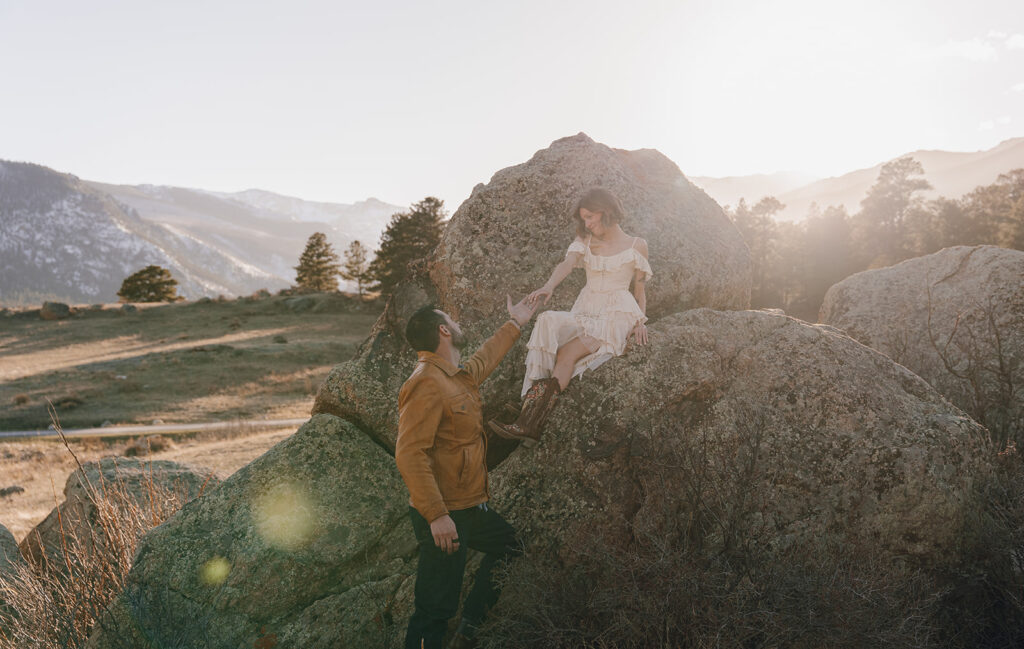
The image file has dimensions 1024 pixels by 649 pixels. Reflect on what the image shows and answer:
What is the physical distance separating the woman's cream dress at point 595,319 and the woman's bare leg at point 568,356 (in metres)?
0.03

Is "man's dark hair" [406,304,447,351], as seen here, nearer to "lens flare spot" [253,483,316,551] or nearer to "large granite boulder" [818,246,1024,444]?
"lens flare spot" [253,483,316,551]

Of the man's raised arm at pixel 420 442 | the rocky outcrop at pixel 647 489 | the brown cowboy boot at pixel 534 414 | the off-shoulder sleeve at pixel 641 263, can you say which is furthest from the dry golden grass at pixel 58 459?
the off-shoulder sleeve at pixel 641 263

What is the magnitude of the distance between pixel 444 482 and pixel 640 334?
94.0 inches

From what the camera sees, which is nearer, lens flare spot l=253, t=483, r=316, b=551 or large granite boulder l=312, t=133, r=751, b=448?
lens flare spot l=253, t=483, r=316, b=551

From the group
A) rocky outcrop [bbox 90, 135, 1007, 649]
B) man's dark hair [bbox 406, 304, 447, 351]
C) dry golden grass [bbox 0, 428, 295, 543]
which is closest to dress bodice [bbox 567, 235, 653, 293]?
rocky outcrop [bbox 90, 135, 1007, 649]

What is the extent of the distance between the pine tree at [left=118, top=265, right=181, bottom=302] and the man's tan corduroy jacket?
8009 cm

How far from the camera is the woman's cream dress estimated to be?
5.41 m

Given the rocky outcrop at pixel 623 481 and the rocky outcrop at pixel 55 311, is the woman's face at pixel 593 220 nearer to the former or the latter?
the rocky outcrop at pixel 623 481

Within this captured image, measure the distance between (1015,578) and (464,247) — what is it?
5.97 metres

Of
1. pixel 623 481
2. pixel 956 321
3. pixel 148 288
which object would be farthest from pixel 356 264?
pixel 623 481

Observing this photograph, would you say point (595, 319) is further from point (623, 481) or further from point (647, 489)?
point (647, 489)

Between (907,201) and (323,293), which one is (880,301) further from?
(323,293)

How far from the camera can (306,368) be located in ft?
132

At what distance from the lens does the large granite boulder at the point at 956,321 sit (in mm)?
7238
